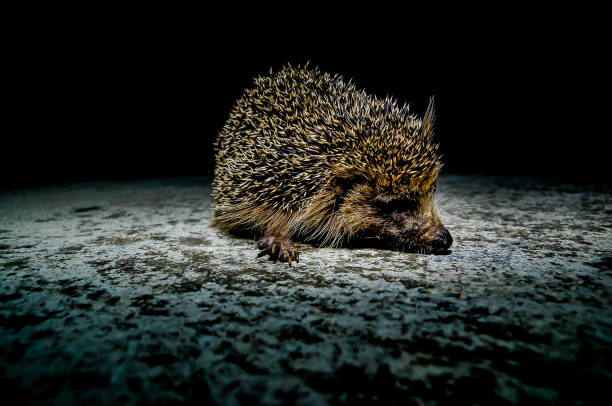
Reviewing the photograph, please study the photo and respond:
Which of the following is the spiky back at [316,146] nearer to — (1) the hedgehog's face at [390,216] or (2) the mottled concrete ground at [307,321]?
(1) the hedgehog's face at [390,216]

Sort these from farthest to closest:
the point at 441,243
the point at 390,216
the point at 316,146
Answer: the point at 316,146 < the point at 390,216 < the point at 441,243

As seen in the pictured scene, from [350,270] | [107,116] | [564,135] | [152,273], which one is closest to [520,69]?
[564,135]

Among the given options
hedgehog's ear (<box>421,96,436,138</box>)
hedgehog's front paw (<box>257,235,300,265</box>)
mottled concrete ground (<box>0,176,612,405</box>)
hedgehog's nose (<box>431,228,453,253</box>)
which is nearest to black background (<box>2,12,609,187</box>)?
hedgehog's ear (<box>421,96,436,138</box>)

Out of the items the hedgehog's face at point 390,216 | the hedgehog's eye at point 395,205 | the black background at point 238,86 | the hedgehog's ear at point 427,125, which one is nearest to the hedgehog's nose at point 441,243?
the hedgehog's face at point 390,216

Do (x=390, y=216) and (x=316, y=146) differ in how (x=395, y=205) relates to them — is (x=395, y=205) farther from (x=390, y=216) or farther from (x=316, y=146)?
(x=316, y=146)

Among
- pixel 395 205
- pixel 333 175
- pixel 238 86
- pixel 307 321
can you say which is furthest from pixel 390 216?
pixel 238 86

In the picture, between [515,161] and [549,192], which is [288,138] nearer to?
[549,192]
